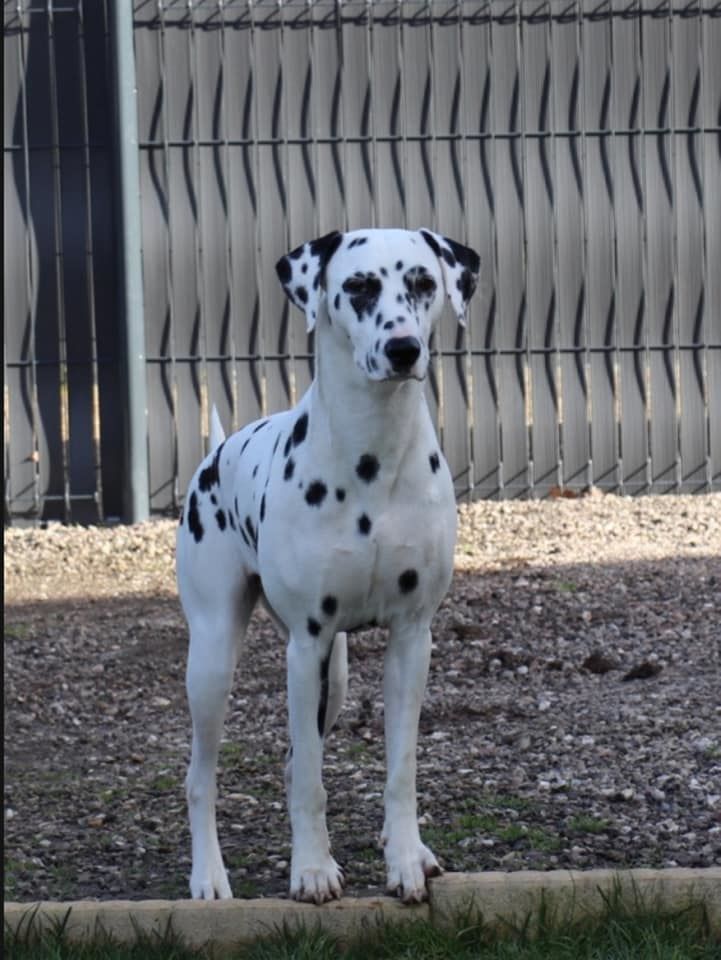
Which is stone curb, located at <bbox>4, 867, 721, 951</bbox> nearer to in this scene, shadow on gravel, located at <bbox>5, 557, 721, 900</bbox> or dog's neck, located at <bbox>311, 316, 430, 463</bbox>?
shadow on gravel, located at <bbox>5, 557, 721, 900</bbox>

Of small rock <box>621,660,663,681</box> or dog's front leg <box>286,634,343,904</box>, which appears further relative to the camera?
small rock <box>621,660,663,681</box>

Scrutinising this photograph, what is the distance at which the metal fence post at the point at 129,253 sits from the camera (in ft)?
31.0

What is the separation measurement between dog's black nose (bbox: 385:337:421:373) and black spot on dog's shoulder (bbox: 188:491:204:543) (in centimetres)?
94

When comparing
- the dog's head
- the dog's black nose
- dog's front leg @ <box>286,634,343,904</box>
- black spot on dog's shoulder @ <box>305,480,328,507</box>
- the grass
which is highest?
the dog's head

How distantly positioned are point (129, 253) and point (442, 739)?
14.8 ft

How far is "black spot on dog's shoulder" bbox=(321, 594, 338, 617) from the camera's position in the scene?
3.95m

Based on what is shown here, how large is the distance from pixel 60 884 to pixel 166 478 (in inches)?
211

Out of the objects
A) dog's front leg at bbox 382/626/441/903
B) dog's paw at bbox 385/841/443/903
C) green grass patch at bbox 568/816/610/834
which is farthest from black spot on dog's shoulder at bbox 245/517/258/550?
green grass patch at bbox 568/816/610/834

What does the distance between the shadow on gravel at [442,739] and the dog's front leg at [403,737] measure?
396mm

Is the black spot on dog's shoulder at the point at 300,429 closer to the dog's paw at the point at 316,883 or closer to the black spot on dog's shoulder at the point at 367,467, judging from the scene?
the black spot on dog's shoulder at the point at 367,467

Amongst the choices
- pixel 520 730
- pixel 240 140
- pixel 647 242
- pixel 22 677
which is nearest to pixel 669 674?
pixel 520 730

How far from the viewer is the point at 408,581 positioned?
13.0ft

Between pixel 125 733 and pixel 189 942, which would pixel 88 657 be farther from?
pixel 189 942

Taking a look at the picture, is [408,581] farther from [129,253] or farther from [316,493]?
[129,253]
